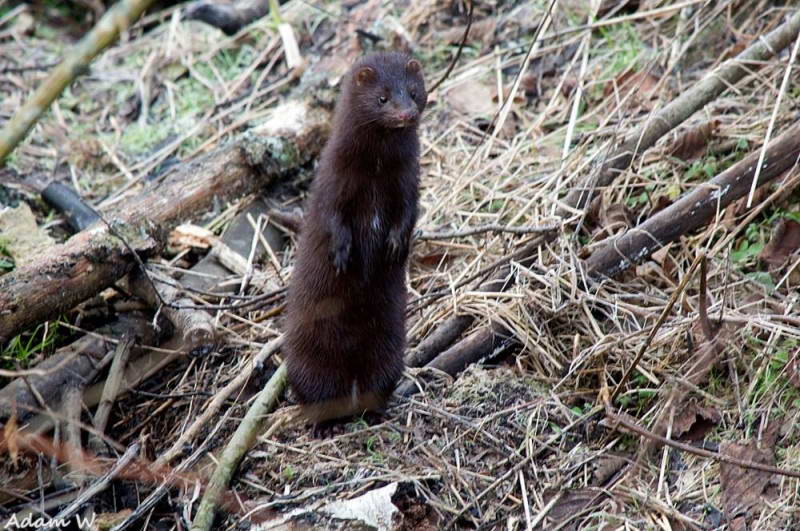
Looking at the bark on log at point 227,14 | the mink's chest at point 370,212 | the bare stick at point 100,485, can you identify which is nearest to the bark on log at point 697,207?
the mink's chest at point 370,212

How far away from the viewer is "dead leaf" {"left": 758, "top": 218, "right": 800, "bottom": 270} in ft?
14.9

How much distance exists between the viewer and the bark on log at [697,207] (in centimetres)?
456

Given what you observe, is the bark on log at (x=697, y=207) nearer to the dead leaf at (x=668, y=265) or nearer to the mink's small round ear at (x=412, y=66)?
the dead leaf at (x=668, y=265)

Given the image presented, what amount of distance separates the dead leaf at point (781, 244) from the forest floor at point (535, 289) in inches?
0.5

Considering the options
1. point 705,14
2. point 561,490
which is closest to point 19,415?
point 561,490

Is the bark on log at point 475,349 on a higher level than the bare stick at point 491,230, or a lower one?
lower

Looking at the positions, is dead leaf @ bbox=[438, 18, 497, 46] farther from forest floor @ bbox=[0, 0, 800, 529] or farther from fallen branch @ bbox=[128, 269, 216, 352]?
fallen branch @ bbox=[128, 269, 216, 352]

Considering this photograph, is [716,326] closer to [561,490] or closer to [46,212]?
[561,490]

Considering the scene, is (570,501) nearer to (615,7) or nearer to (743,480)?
(743,480)

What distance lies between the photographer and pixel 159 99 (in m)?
7.25

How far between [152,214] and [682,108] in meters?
2.94

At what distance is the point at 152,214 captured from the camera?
17.3ft

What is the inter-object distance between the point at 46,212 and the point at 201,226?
1.02 meters

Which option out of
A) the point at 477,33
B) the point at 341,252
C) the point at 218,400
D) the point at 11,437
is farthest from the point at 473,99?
the point at 11,437
